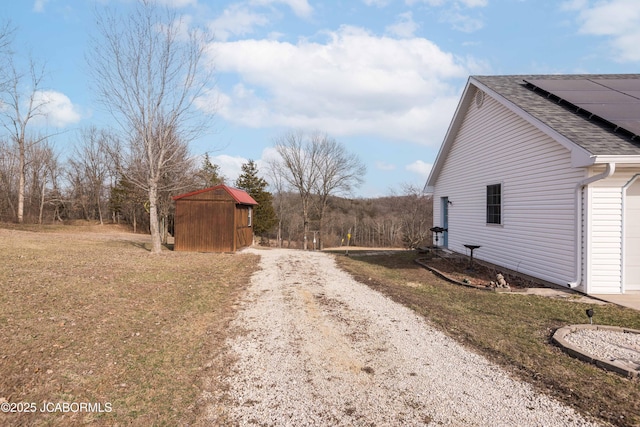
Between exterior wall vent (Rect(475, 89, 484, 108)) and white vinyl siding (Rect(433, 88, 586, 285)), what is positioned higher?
exterior wall vent (Rect(475, 89, 484, 108))

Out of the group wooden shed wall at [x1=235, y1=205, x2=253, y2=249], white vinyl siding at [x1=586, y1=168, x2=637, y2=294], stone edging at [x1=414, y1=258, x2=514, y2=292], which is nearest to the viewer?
white vinyl siding at [x1=586, y1=168, x2=637, y2=294]

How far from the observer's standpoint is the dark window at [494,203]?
10.2 meters

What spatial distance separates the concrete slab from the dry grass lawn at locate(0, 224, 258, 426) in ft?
22.0

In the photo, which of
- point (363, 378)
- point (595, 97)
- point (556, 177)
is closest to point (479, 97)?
point (595, 97)

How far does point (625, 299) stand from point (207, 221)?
45.4 ft

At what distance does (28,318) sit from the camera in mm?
4652

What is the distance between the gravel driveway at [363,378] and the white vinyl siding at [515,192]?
426 centimetres

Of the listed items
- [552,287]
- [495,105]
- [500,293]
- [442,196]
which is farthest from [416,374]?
[442,196]

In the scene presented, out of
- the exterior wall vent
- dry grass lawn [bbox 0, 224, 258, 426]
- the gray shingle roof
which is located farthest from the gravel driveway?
the exterior wall vent

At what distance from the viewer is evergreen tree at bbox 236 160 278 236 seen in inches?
1284

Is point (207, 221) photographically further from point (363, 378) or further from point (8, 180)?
point (8, 180)

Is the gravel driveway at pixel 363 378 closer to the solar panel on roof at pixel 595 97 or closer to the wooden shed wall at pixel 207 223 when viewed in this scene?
the solar panel on roof at pixel 595 97

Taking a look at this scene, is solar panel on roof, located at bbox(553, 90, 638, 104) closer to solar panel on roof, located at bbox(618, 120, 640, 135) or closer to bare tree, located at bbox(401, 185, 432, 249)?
solar panel on roof, located at bbox(618, 120, 640, 135)

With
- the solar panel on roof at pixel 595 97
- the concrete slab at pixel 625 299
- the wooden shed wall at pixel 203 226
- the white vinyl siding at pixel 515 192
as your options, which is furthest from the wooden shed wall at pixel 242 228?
the concrete slab at pixel 625 299
